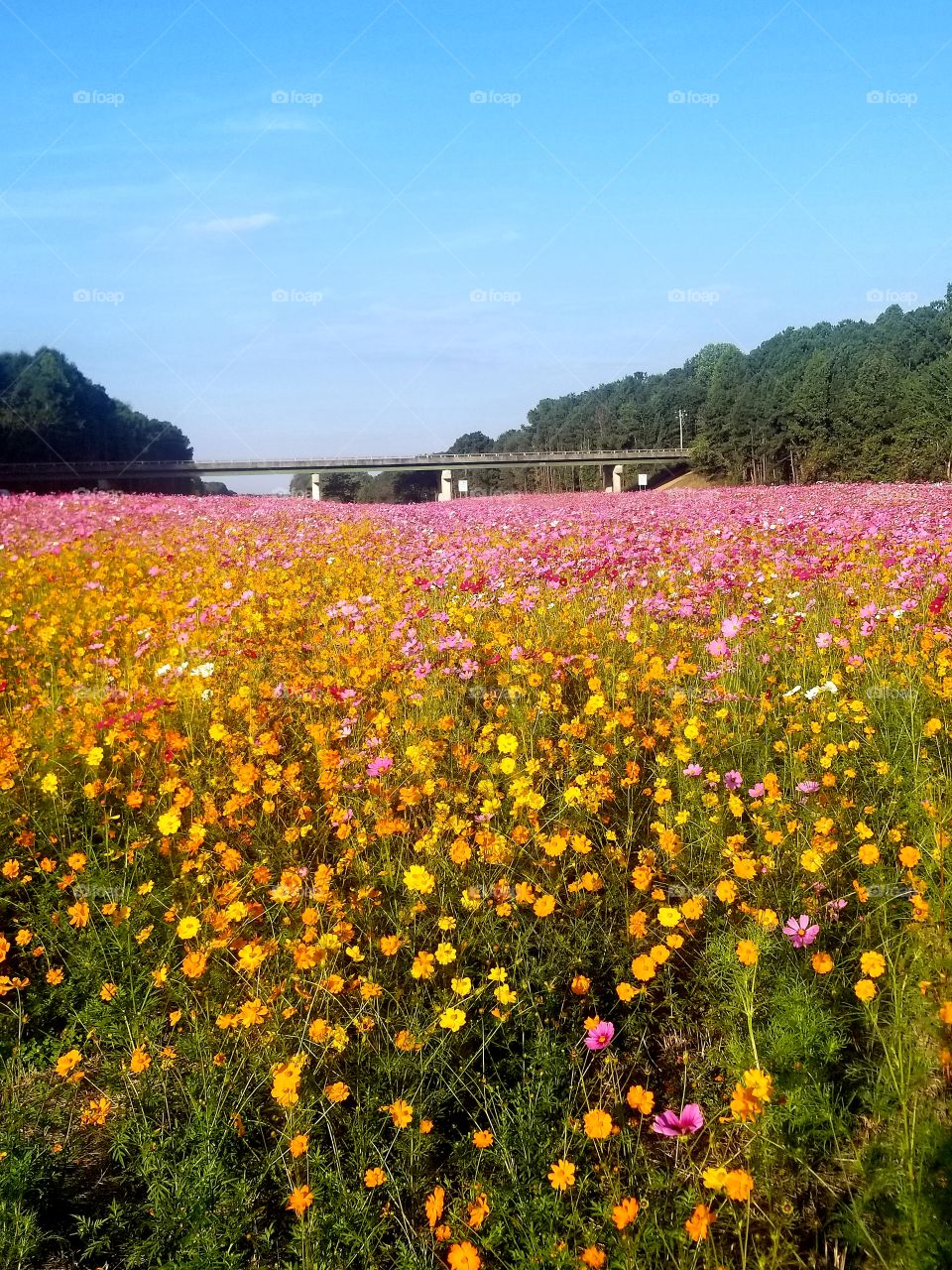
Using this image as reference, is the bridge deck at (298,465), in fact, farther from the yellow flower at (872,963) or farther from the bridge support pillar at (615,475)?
the yellow flower at (872,963)

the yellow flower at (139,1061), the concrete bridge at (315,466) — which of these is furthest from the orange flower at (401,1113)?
the concrete bridge at (315,466)

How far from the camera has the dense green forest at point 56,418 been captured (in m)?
52.3

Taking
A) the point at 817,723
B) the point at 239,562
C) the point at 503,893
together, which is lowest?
the point at 503,893

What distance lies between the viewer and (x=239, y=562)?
7363mm

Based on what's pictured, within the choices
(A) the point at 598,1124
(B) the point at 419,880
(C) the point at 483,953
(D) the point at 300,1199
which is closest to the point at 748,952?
(A) the point at 598,1124

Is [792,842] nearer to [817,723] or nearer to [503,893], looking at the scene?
[817,723]

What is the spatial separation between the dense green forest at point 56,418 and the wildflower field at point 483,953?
4559 cm

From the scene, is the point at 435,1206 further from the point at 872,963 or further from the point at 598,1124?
the point at 872,963

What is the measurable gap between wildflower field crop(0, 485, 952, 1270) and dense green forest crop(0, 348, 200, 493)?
45.6 metres

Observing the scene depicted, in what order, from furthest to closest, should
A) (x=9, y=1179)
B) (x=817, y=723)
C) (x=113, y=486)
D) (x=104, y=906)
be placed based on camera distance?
(x=113, y=486) → (x=817, y=723) → (x=104, y=906) → (x=9, y=1179)

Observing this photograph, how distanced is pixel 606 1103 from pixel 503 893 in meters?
0.63

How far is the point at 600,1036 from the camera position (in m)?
2.01

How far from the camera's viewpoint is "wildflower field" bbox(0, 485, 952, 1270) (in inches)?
70.3

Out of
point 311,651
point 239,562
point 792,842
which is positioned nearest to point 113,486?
point 239,562
